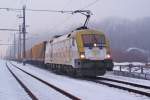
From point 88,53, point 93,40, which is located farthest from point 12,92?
point 93,40

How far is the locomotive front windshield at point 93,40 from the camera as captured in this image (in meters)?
26.3

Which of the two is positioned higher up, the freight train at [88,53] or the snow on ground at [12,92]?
the freight train at [88,53]

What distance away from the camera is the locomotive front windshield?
1037 inches

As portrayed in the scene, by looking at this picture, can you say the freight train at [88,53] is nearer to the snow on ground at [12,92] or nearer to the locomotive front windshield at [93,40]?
the locomotive front windshield at [93,40]

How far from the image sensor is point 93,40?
2659 centimetres

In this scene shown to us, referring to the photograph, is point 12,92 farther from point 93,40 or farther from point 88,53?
point 93,40

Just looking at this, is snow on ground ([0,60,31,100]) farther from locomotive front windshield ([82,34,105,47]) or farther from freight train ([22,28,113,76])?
locomotive front windshield ([82,34,105,47])

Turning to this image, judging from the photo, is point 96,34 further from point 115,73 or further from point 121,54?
point 121,54

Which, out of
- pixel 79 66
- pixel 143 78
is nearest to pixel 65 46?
pixel 79 66

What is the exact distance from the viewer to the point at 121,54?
64.9 metres

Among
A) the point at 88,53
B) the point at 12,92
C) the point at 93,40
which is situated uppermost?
the point at 93,40

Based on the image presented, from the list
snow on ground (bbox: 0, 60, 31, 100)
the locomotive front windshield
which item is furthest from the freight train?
snow on ground (bbox: 0, 60, 31, 100)

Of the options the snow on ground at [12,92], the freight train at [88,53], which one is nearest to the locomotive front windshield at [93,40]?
the freight train at [88,53]

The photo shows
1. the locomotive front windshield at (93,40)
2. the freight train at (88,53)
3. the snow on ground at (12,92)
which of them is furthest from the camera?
the locomotive front windshield at (93,40)
